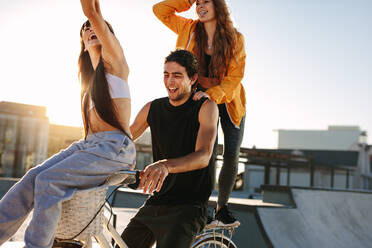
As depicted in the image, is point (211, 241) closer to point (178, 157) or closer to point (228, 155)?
point (228, 155)

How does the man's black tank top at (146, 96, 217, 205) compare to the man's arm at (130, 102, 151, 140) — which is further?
the man's arm at (130, 102, 151, 140)

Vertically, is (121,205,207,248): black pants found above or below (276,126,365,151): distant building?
below

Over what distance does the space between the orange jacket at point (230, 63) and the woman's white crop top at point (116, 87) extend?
1.05m

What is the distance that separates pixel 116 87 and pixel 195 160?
1.93 ft

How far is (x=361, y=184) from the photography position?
40.1 m

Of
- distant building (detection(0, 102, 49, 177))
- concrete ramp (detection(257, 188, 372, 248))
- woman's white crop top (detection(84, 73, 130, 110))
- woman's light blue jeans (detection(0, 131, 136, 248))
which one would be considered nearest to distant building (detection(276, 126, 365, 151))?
distant building (detection(0, 102, 49, 177))

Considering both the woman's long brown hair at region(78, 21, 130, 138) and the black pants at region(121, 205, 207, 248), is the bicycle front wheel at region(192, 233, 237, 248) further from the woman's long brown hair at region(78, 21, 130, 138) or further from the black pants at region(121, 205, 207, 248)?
the woman's long brown hair at region(78, 21, 130, 138)

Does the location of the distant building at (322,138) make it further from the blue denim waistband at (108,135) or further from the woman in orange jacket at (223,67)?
the blue denim waistband at (108,135)

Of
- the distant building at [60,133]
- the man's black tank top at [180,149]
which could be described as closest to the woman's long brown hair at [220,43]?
the man's black tank top at [180,149]

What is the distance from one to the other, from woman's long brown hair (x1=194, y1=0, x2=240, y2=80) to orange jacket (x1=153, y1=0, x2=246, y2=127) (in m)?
0.05

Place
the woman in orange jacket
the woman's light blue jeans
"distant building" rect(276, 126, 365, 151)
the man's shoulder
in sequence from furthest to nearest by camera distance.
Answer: "distant building" rect(276, 126, 365, 151) < the woman in orange jacket < the man's shoulder < the woman's light blue jeans

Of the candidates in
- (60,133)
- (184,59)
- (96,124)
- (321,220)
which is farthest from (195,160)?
(60,133)

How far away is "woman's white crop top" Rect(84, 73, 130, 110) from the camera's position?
2.15 m

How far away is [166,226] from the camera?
2.46 m
